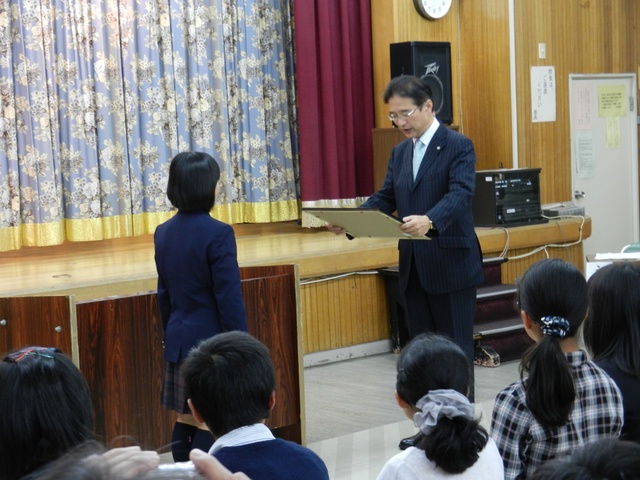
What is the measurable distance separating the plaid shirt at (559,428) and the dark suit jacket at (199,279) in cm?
123

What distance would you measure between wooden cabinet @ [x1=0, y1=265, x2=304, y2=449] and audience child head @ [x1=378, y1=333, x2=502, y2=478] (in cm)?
154

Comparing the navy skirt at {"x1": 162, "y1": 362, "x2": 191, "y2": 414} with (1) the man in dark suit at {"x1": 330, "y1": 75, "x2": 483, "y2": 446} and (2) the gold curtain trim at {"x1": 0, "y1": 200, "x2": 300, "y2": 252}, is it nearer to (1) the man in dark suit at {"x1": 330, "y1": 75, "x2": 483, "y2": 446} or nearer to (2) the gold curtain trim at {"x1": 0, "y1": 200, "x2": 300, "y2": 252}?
(1) the man in dark suit at {"x1": 330, "y1": 75, "x2": 483, "y2": 446}

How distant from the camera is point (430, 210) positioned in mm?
3598

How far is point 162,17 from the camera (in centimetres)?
604

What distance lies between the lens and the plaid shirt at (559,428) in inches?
81.6

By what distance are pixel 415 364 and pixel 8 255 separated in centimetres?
421

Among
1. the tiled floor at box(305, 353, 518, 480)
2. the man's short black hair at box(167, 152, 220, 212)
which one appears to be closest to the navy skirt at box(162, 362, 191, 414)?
the man's short black hair at box(167, 152, 220, 212)

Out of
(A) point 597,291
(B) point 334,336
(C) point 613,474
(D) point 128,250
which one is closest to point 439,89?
(B) point 334,336

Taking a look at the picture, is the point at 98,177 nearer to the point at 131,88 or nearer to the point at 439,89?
the point at 131,88

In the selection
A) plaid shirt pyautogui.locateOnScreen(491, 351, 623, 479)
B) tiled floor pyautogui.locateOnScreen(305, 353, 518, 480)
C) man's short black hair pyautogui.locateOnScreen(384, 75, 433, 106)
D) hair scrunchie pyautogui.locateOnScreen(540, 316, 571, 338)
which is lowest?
tiled floor pyautogui.locateOnScreen(305, 353, 518, 480)

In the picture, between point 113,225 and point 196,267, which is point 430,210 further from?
point 113,225

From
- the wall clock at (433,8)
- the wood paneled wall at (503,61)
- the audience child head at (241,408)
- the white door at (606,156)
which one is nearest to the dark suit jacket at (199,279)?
the audience child head at (241,408)

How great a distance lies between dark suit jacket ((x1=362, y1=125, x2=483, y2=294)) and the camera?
366 centimetres

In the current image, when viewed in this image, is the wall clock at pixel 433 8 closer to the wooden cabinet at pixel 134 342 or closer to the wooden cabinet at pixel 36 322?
the wooden cabinet at pixel 134 342
